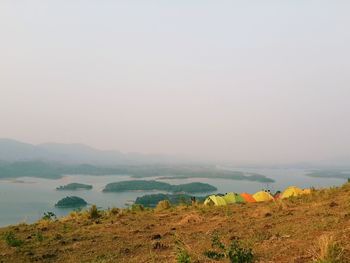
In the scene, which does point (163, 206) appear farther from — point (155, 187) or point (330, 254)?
point (155, 187)

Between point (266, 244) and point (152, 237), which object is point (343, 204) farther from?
point (152, 237)

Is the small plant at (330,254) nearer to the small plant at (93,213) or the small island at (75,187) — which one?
the small plant at (93,213)

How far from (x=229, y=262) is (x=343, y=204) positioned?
8.10 meters

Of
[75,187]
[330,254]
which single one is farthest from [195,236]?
[75,187]

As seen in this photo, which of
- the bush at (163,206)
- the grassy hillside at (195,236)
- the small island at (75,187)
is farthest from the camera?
the small island at (75,187)

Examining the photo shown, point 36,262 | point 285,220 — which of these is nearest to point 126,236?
point 36,262

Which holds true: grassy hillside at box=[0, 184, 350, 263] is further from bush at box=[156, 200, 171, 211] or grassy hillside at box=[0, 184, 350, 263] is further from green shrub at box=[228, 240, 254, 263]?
bush at box=[156, 200, 171, 211]

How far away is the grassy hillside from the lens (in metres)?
7.88

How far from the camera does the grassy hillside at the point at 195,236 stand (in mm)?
7883

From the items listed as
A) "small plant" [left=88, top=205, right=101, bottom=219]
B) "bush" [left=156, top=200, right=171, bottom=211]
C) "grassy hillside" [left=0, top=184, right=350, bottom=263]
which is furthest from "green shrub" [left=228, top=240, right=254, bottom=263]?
"bush" [left=156, top=200, right=171, bottom=211]

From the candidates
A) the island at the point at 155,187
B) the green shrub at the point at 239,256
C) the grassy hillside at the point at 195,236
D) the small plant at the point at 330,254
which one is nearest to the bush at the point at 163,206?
the grassy hillside at the point at 195,236

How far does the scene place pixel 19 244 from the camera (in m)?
12.4

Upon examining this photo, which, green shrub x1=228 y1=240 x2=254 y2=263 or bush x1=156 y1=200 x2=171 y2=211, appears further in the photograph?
bush x1=156 y1=200 x2=171 y2=211

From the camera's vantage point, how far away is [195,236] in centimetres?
1161
